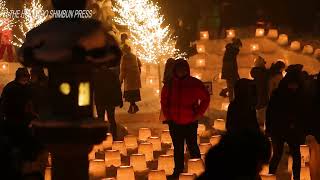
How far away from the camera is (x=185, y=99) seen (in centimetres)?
1058

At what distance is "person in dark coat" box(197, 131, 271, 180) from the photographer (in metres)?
4.28

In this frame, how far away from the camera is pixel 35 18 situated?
85.4ft

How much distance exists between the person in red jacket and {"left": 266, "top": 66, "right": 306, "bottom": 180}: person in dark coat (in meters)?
1.04

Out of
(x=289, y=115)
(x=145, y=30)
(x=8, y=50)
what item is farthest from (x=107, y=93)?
(x=8, y=50)

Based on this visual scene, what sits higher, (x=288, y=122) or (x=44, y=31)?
(x=44, y=31)

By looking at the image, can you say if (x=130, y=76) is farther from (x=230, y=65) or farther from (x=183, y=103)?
(x=183, y=103)

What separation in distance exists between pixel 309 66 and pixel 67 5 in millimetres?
20848

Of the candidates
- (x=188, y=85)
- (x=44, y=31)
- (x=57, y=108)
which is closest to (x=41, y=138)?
(x=57, y=108)

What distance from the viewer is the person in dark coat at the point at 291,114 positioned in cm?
1010

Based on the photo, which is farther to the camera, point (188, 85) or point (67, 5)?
point (188, 85)

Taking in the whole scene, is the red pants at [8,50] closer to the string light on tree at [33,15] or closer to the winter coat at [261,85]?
the string light on tree at [33,15]

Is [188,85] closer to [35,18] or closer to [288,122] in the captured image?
[288,122]

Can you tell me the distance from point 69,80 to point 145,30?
17129 mm

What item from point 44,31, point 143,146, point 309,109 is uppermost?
point 44,31
